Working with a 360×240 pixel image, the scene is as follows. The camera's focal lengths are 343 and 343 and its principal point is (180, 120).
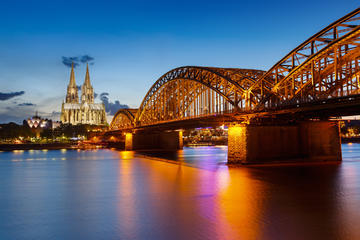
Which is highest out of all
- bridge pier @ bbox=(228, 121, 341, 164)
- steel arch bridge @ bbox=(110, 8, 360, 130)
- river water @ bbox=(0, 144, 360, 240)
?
steel arch bridge @ bbox=(110, 8, 360, 130)

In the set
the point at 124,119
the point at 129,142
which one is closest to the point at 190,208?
the point at 129,142

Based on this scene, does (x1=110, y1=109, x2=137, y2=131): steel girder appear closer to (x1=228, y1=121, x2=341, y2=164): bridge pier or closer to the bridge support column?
the bridge support column

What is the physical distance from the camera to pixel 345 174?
35688 millimetres

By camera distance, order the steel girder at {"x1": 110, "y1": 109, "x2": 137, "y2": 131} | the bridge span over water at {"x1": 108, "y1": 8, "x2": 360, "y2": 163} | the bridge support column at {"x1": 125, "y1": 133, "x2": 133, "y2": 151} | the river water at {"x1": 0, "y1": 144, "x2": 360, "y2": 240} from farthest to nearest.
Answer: the steel girder at {"x1": 110, "y1": 109, "x2": 137, "y2": 131}, the bridge support column at {"x1": 125, "y1": 133, "x2": 133, "y2": 151}, the bridge span over water at {"x1": 108, "y1": 8, "x2": 360, "y2": 163}, the river water at {"x1": 0, "y1": 144, "x2": 360, "y2": 240}

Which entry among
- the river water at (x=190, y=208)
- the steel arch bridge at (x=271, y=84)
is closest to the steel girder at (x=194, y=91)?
the steel arch bridge at (x=271, y=84)

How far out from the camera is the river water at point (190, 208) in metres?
15.9

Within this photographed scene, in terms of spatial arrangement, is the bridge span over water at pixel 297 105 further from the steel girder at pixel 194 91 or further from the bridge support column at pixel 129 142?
the bridge support column at pixel 129 142

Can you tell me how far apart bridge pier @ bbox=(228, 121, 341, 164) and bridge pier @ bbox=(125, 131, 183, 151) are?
60238 millimetres

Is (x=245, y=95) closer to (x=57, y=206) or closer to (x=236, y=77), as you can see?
(x=236, y=77)

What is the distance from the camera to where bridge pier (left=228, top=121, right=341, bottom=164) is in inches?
1708

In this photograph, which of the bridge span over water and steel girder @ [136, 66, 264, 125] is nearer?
the bridge span over water

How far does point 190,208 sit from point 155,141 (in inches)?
3467

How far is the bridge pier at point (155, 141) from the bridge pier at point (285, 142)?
198 feet

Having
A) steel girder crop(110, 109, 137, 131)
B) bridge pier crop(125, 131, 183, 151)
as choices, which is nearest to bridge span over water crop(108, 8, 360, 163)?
bridge pier crop(125, 131, 183, 151)
